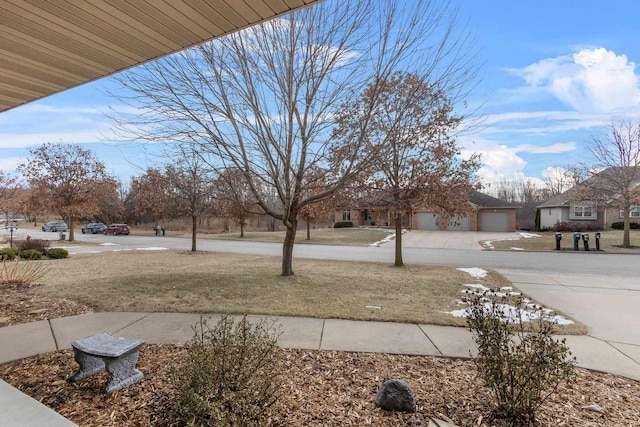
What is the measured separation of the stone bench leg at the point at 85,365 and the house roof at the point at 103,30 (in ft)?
9.66

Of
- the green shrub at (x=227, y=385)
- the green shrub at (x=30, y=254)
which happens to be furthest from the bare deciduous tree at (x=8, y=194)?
the green shrub at (x=227, y=385)

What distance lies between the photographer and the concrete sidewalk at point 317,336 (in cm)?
353

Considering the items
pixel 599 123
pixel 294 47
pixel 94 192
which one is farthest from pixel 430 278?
pixel 94 192

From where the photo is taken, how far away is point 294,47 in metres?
5.75

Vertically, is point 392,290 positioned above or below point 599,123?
below

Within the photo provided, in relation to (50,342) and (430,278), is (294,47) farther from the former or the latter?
(430,278)

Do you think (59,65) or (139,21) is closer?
(139,21)

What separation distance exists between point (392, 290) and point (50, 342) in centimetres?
565

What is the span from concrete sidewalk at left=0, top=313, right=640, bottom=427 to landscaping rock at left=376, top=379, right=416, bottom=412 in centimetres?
105

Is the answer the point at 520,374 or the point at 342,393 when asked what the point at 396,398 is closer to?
the point at 342,393

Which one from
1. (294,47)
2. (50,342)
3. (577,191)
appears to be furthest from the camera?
(577,191)

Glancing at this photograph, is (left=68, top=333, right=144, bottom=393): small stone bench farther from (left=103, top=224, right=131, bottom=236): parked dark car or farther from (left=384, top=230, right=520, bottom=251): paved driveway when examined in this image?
(left=103, top=224, right=131, bottom=236): parked dark car

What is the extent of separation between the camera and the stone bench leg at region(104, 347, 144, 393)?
8.57 feet

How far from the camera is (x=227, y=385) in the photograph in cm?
223
